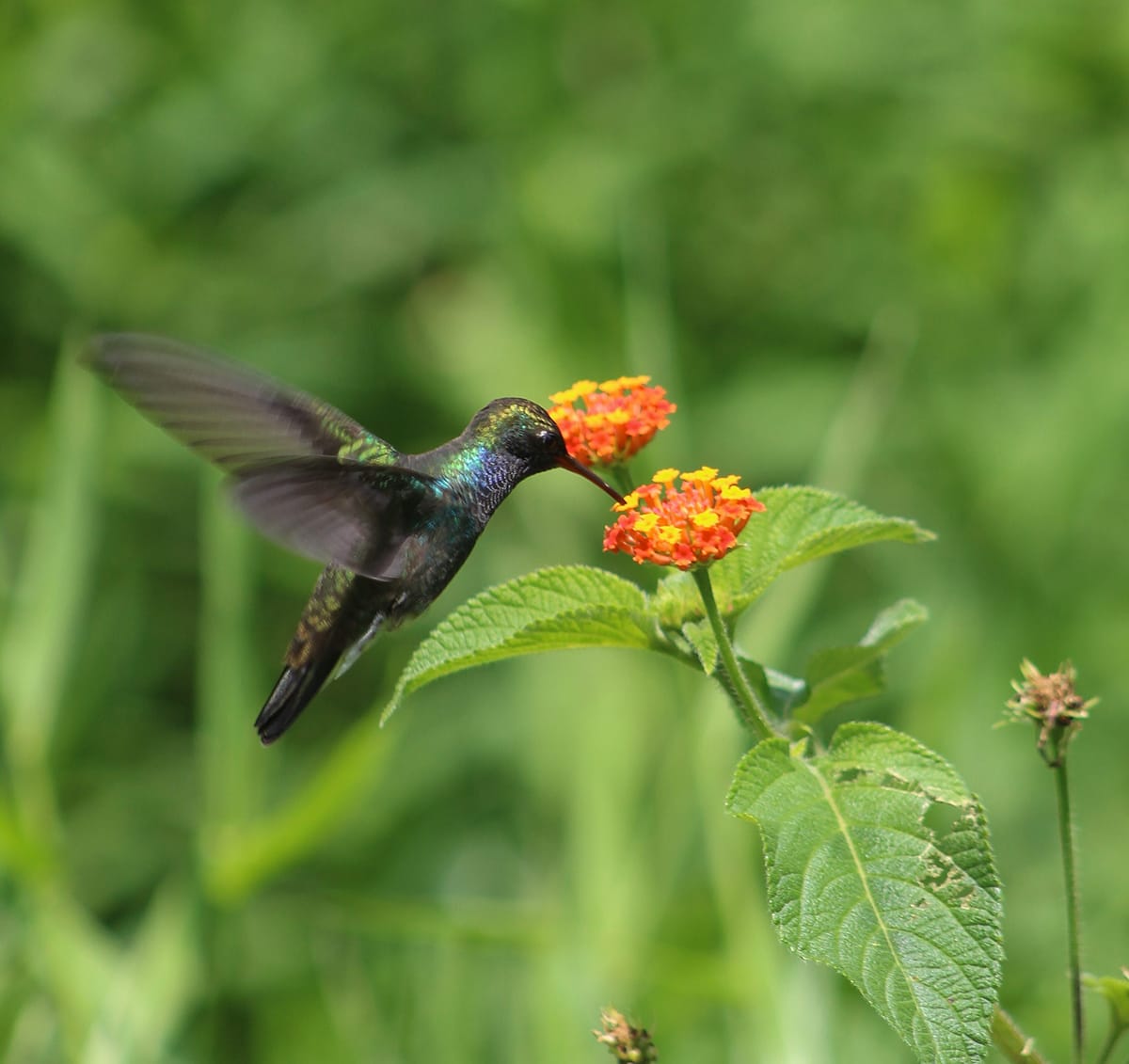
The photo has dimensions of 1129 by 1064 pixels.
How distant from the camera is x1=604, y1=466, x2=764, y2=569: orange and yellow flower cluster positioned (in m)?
1.29

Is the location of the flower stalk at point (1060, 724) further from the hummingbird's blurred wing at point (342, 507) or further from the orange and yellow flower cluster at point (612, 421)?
the hummingbird's blurred wing at point (342, 507)

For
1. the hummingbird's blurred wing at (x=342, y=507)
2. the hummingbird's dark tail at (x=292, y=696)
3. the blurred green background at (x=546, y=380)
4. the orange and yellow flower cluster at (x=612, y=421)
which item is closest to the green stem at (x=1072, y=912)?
the orange and yellow flower cluster at (x=612, y=421)

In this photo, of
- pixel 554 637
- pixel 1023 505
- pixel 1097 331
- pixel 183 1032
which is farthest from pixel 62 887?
pixel 1097 331

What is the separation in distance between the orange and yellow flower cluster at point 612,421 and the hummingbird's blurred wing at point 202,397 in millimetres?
295

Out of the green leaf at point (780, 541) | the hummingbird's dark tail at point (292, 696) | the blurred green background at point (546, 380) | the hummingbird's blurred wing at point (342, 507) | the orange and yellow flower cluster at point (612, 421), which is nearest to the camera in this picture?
the green leaf at point (780, 541)

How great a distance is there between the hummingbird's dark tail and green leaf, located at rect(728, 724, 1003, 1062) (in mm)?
755

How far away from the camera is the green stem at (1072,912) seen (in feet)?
3.86

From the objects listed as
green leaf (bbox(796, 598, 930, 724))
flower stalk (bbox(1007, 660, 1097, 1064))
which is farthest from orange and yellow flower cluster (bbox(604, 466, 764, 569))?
flower stalk (bbox(1007, 660, 1097, 1064))

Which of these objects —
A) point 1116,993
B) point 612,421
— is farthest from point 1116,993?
point 612,421

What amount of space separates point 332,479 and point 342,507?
0.20 ft

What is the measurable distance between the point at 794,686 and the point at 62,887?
1.71 m

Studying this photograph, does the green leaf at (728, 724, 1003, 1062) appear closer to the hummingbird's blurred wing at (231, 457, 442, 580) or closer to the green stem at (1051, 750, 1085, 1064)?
the green stem at (1051, 750, 1085, 1064)

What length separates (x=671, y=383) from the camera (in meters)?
3.43

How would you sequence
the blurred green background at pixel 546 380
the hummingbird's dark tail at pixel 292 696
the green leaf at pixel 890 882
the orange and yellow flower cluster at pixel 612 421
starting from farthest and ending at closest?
the blurred green background at pixel 546 380
the hummingbird's dark tail at pixel 292 696
the orange and yellow flower cluster at pixel 612 421
the green leaf at pixel 890 882
